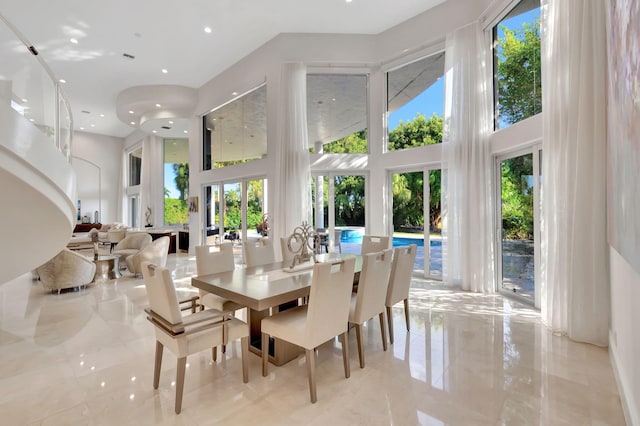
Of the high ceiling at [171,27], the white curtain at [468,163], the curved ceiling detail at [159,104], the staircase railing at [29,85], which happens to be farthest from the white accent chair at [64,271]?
the white curtain at [468,163]

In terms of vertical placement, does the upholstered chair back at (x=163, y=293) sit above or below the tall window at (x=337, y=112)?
below

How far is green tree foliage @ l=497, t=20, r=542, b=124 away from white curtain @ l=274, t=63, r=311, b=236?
11.5 ft

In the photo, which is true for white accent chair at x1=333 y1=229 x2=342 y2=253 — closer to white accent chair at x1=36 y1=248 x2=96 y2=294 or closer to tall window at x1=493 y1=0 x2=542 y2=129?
tall window at x1=493 y1=0 x2=542 y2=129

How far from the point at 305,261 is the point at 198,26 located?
5431 mm

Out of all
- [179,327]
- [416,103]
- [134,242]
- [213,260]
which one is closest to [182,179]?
[134,242]

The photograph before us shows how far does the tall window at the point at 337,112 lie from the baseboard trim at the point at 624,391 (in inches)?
188

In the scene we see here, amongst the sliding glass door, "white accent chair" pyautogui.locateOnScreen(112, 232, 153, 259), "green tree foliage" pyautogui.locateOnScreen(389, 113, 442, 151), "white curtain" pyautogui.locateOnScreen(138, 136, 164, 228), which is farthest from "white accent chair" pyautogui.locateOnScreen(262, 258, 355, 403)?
"white curtain" pyautogui.locateOnScreen(138, 136, 164, 228)

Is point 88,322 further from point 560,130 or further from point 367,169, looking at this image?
point 560,130

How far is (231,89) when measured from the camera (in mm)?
7695

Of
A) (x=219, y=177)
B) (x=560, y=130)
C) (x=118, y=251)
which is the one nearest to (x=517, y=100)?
(x=560, y=130)

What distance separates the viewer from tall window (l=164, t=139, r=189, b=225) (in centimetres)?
1176

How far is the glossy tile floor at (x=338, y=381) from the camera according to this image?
2004 millimetres

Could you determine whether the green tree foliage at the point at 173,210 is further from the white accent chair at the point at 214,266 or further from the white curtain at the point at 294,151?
the white accent chair at the point at 214,266

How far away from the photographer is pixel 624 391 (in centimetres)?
211
